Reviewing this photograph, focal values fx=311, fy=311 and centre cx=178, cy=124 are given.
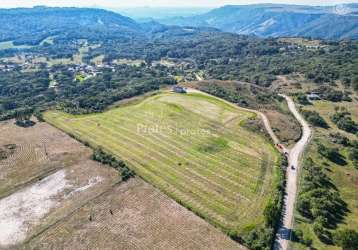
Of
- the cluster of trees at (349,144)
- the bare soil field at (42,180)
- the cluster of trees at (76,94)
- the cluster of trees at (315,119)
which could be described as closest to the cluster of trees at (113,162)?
the bare soil field at (42,180)

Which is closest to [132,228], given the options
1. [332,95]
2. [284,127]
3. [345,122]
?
[284,127]

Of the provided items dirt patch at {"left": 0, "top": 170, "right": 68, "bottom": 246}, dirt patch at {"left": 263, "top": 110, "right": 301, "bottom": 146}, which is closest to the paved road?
dirt patch at {"left": 263, "top": 110, "right": 301, "bottom": 146}

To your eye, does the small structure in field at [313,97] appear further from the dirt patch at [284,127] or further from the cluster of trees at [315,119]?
the dirt patch at [284,127]

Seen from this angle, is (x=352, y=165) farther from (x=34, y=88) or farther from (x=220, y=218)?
(x=34, y=88)

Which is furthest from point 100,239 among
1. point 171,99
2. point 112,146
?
point 171,99

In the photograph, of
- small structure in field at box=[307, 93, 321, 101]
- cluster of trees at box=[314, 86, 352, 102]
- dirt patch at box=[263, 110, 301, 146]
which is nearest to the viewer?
dirt patch at box=[263, 110, 301, 146]

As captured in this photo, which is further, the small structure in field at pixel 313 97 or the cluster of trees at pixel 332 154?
the small structure in field at pixel 313 97

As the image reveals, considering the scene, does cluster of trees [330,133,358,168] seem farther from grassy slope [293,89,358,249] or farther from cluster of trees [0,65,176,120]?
cluster of trees [0,65,176,120]
